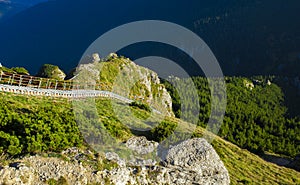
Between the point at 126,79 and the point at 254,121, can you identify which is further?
the point at 254,121

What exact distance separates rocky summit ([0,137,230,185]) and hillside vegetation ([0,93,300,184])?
1187mm

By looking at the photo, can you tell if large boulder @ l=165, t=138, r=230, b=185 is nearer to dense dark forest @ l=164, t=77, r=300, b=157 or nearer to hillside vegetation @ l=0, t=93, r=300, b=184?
hillside vegetation @ l=0, t=93, r=300, b=184

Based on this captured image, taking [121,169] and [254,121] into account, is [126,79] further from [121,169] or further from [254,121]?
[121,169]

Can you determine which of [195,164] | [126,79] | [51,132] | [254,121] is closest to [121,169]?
[51,132]

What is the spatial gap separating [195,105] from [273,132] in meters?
36.1

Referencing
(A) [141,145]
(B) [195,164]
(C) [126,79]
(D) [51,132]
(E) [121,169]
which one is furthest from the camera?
(C) [126,79]

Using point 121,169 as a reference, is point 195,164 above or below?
Result: above

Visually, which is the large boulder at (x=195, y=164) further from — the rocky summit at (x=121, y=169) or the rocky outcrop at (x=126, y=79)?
the rocky outcrop at (x=126, y=79)

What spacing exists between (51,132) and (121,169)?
21.2ft

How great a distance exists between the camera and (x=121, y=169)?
24.0 m

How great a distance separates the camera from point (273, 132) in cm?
13100

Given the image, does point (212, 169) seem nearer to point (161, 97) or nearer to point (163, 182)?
point (163, 182)

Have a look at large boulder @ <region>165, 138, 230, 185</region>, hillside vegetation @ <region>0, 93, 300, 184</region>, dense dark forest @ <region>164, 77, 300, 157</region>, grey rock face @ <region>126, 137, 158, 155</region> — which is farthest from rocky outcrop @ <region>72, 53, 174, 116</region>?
large boulder @ <region>165, 138, 230, 185</region>

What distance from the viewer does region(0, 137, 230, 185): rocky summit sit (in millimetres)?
19750
